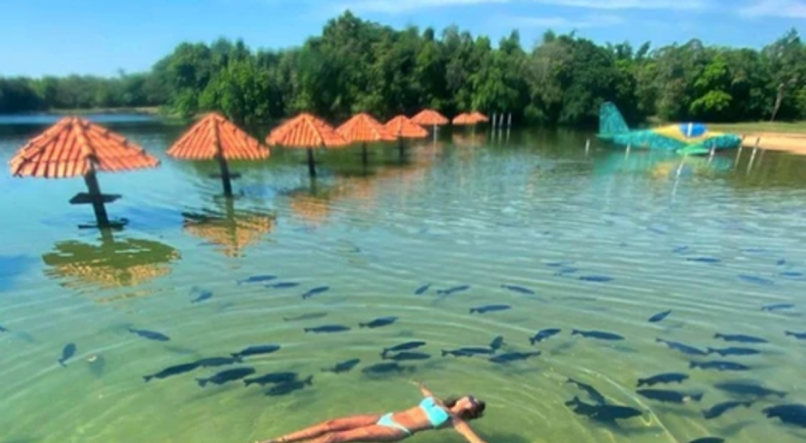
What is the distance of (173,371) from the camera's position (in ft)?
25.8

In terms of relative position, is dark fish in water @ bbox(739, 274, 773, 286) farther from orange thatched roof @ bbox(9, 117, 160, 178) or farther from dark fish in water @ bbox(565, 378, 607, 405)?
orange thatched roof @ bbox(9, 117, 160, 178)

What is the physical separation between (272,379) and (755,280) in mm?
9909

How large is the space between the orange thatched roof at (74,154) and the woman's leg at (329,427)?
12280 mm

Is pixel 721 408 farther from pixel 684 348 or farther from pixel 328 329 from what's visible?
pixel 328 329

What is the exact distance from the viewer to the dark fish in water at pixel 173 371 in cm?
775

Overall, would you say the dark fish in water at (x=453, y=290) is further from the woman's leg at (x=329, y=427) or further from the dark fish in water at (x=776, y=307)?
the dark fish in water at (x=776, y=307)

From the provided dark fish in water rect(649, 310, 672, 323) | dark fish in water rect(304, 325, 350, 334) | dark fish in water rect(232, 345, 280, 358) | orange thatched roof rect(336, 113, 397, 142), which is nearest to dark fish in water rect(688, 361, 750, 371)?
dark fish in water rect(649, 310, 672, 323)

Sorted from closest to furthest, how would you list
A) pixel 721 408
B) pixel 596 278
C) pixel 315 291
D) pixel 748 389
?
1. pixel 721 408
2. pixel 748 389
3. pixel 315 291
4. pixel 596 278

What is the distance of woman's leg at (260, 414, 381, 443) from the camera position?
220 inches

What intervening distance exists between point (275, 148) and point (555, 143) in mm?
20772

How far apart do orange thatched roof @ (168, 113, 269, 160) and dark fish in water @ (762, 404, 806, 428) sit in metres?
16.5

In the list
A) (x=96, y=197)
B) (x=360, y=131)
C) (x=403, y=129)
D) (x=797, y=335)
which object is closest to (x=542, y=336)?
(x=797, y=335)

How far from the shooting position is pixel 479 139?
156ft

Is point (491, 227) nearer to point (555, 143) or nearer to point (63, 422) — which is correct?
point (63, 422)
